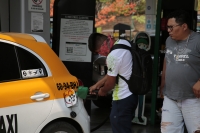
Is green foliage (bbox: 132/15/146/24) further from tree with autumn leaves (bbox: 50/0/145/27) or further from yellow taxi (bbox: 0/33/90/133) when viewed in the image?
yellow taxi (bbox: 0/33/90/133)

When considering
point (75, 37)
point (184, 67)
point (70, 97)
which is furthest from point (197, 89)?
point (75, 37)

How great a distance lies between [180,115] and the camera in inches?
166

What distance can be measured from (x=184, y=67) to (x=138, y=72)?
49 centimetres

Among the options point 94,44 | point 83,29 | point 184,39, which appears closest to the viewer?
point 184,39

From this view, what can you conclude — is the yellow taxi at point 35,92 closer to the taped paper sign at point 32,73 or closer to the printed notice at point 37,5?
the taped paper sign at point 32,73

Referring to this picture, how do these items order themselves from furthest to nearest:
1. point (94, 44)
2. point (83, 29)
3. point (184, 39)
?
point (83, 29)
point (94, 44)
point (184, 39)

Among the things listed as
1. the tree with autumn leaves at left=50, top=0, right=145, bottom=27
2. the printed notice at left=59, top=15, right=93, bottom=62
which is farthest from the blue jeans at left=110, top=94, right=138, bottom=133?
the tree with autumn leaves at left=50, top=0, right=145, bottom=27

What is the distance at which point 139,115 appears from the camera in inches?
→ 278

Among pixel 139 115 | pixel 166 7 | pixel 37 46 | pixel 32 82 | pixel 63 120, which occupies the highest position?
pixel 166 7

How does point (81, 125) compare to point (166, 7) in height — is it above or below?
below

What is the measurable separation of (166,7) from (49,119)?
11.9 feet

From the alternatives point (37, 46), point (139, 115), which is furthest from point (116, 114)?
point (139, 115)

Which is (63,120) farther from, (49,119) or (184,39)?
(184,39)

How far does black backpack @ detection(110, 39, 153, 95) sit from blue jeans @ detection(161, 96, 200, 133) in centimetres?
31
